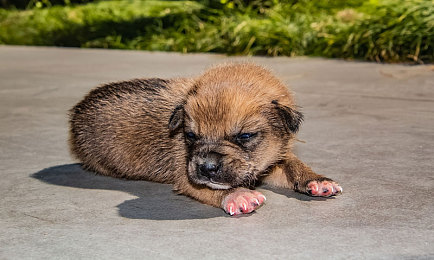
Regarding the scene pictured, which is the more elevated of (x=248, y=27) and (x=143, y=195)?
(x=248, y=27)

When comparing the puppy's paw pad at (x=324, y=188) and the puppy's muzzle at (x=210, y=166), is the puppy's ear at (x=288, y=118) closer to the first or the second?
the puppy's paw pad at (x=324, y=188)

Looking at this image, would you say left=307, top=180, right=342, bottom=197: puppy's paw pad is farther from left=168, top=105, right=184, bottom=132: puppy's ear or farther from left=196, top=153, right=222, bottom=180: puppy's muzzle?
left=168, top=105, right=184, bottom=132: puppy's ear

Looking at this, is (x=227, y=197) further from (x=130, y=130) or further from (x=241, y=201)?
(x=130, y=130)

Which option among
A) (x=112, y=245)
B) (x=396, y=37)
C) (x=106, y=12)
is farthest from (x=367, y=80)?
(x=106, y=12)

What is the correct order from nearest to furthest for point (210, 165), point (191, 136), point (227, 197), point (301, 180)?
point (210, 165) → point (227, 197) → point (191, 136) → point (301, 180)

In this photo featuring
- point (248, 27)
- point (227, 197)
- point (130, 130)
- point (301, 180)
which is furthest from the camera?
point (248, 27)

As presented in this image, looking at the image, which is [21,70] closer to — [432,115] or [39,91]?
[39,91]

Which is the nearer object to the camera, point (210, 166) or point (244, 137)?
point (210, 166)

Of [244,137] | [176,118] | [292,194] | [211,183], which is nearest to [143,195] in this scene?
[176,118]

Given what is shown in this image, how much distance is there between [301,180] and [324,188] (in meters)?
0.21

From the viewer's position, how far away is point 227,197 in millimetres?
4020

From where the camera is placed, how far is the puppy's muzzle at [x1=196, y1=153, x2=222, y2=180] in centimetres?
388

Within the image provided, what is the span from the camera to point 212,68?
4855 mm

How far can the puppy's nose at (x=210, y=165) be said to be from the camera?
3.88 m
